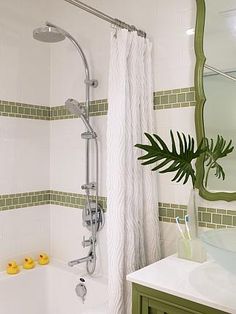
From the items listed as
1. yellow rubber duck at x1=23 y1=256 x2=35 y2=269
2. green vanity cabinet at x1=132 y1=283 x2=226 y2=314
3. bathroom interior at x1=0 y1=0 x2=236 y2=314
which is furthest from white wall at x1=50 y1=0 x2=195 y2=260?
green vanity cabinet at x1=132 y1=283 x2=226 y2=314

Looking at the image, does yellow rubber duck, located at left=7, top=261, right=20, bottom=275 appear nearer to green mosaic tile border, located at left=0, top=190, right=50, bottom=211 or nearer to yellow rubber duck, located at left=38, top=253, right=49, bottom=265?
yellow rubber duck, located at left=38, top=253, right=49, bottom=265

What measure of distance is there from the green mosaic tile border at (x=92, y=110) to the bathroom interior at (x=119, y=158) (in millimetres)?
12

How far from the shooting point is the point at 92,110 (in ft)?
7.20

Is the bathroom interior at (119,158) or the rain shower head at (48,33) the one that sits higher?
the rain shower head at (48,33)

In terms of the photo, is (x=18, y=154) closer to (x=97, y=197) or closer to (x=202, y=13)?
(x=97, y=197)

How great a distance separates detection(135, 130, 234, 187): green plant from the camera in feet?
4.69

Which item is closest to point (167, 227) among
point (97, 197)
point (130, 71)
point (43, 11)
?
point (97, 197)

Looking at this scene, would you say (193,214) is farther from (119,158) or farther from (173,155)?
(119,158)

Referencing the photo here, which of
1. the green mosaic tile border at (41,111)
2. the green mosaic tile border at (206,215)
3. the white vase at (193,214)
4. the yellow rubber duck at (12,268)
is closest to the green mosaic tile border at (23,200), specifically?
the yellow rubber duck at (12,268)

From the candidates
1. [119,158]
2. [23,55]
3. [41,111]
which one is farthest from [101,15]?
[41,111]

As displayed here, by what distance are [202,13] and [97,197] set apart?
1.24m

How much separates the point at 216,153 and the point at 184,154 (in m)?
0.25

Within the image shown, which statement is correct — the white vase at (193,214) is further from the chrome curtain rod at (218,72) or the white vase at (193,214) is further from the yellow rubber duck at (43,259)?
the yellow rubber duck at (43,259)

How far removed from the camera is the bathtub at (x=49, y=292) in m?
2.04
